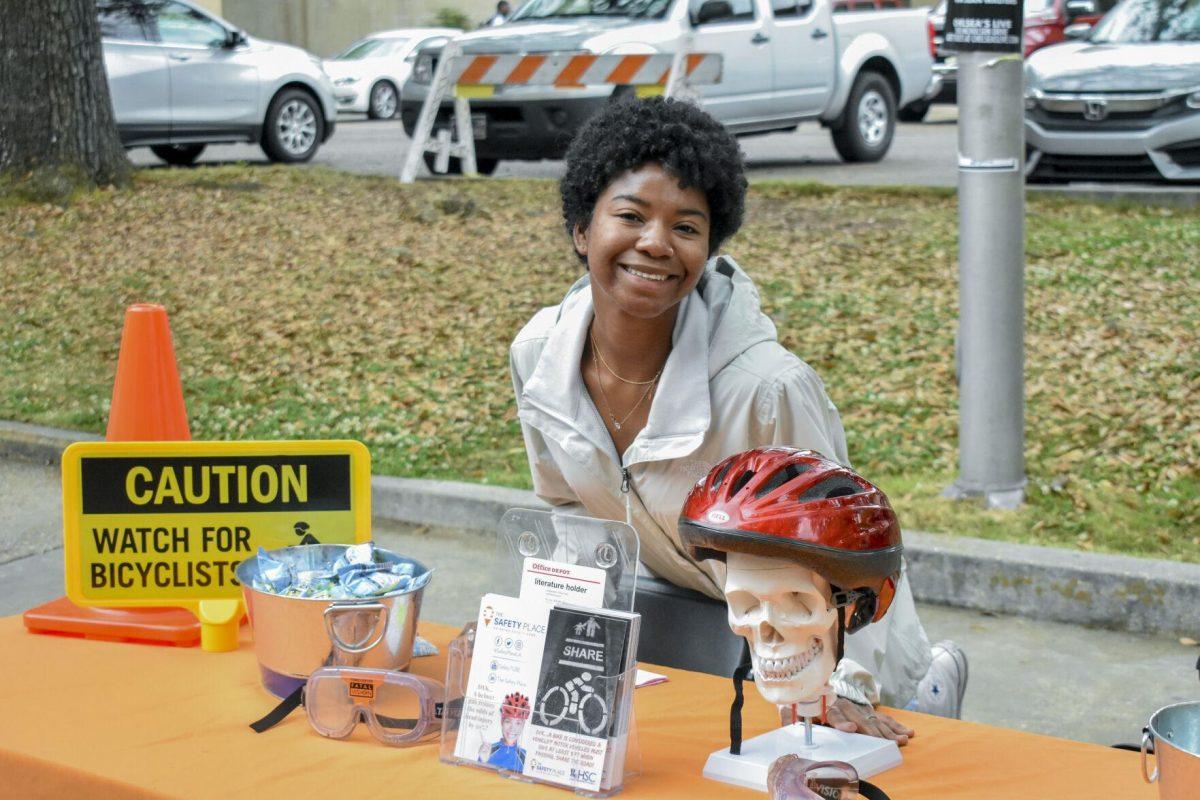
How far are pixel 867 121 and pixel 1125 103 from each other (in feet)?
12.7

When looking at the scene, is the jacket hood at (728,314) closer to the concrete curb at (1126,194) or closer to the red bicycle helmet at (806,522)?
the red bicycle helmet at (806,522)

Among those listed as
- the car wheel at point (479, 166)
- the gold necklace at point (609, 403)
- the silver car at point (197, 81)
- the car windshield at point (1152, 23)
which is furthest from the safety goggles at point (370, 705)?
the silver car at point (197, 81)

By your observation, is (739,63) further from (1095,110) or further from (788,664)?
(788,664)

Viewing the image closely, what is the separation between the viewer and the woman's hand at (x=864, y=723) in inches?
92.0

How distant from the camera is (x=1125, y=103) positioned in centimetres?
972

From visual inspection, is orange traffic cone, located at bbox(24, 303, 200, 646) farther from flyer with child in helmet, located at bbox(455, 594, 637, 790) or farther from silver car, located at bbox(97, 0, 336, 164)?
silver car, located at bbox(97, 0, 336, 164)

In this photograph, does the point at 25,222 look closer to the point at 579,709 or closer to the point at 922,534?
the point at 922,534

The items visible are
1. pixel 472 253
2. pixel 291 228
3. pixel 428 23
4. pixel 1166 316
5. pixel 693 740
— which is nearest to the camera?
pixel 693 740

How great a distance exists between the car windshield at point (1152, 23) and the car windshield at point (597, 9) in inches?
126

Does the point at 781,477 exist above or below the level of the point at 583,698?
above

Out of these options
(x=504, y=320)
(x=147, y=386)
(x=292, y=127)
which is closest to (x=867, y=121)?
(x=292, y=127)

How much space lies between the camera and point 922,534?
5207 millimetres

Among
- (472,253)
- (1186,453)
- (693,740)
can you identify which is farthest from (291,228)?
(693,740)

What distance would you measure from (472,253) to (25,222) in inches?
129
